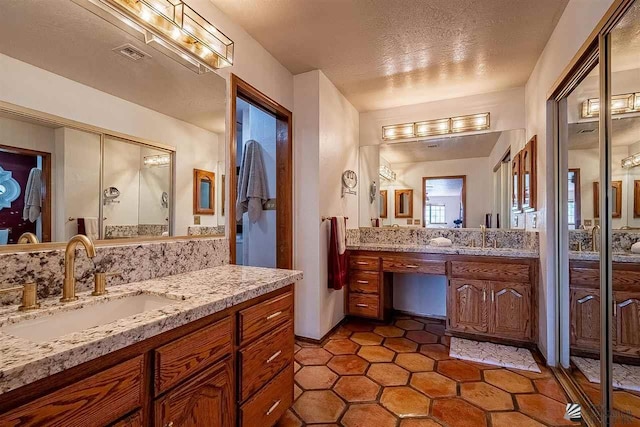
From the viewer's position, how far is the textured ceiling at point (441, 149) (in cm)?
302

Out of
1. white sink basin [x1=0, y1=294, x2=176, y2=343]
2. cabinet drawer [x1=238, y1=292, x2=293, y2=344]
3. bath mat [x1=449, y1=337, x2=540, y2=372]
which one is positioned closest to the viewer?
white sink basin [x1=0, y1=294, x2=176, y2=343]

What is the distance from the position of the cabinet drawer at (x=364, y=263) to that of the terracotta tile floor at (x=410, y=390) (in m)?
0.68

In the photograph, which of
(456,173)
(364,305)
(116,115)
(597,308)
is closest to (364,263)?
(364,305)

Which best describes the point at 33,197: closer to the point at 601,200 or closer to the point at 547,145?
the point at 601,200

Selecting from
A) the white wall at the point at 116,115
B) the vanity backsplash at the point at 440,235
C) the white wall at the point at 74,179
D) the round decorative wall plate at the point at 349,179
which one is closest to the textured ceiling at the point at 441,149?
the round decorative wall plate at the point at 349,179

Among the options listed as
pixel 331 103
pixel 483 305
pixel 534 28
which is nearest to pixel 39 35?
pixel 331 103

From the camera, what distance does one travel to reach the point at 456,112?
307 centimetres

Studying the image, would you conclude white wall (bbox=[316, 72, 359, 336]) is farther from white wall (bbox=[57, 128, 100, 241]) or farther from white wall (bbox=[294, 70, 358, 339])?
white wall (bbox=[57, 128, 100, 241])

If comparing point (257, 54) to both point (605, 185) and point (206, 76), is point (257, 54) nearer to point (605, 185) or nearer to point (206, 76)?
point (206, 76)

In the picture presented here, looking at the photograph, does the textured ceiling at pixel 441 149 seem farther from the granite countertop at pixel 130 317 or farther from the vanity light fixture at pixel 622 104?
the granite countertop at pixel 130 317

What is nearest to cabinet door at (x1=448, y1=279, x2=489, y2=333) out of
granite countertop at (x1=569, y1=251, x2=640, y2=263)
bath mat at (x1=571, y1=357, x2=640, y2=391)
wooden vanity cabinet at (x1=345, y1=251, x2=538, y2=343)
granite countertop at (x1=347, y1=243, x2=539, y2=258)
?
wooden vanity cabinet at (x1=345, y1=251, x2=538, y2=343)

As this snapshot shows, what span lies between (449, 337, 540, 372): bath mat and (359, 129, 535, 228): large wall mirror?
1.10 meters

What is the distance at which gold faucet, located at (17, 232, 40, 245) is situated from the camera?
105 cm

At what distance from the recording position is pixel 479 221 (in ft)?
9.89
